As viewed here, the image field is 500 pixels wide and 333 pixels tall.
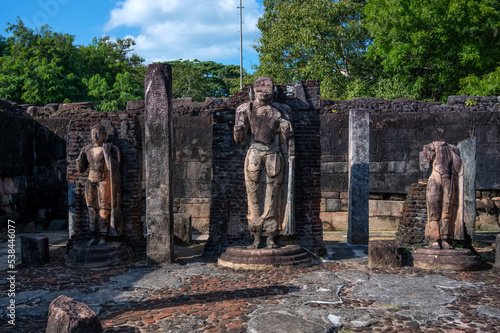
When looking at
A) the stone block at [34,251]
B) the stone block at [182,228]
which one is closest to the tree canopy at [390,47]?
the stone block at [182,228]

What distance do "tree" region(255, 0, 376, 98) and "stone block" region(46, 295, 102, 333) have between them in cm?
1643

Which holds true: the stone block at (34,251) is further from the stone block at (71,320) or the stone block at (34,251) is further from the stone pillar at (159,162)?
the stone block at (71,320)

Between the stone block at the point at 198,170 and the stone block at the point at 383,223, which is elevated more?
the stone block at the point at 198,170

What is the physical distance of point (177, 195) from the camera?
11.3 metres

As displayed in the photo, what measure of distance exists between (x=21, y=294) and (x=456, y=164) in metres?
6.40

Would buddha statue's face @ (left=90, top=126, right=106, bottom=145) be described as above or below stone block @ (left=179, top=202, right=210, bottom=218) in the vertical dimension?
above

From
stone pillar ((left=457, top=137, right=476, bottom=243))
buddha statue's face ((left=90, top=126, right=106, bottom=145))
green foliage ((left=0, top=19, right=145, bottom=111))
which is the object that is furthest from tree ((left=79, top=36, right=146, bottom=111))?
stone pillar ((left=457, top=137, right=476, bottom=243))

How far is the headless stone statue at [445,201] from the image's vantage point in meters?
6.94

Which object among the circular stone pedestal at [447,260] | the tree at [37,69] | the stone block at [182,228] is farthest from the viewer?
the tree at [37,69]

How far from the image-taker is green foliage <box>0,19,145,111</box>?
59.3ft

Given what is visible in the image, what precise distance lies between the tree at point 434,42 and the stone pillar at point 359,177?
840 centimetres

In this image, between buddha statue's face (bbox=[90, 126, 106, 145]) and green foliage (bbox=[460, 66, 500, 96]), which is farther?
green foliage (bbox=[460, 66, 500, 96])

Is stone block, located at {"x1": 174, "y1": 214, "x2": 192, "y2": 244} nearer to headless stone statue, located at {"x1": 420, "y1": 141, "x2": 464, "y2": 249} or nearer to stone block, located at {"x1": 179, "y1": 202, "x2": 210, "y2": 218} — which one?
stone block, located at {"x1": 179, "y1": 202, "x2": 210, "y2": 218}

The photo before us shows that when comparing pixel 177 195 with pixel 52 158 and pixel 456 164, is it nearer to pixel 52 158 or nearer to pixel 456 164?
pixel 52 158
